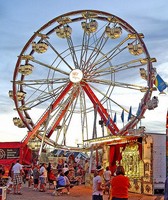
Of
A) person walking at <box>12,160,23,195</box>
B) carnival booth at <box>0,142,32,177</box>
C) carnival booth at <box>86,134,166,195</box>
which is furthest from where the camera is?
carnival booth at <box>0,142,32,177</box>

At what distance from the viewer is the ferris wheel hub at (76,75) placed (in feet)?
97.0

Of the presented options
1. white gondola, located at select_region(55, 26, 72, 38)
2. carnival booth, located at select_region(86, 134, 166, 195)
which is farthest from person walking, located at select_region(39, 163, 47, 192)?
white gondola, located at select_region(55, 26, 72, 38)

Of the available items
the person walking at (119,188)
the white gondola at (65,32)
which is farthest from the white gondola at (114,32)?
the person walking at (119,188)

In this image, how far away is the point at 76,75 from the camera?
29.6 m

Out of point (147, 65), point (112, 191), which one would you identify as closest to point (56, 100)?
point (147, 65)

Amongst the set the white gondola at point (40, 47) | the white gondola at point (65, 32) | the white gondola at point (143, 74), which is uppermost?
the white gondola at point (65, 32)

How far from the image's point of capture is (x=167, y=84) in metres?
17.7

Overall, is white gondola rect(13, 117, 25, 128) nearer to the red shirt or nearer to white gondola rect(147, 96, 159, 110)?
white gondola rect(147, 96, 159, 110)

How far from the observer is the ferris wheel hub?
29.6 metres

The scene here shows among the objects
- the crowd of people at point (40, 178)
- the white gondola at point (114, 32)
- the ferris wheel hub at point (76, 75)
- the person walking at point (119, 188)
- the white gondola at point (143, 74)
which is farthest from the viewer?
the ferris wheel hub at point (76, 75)

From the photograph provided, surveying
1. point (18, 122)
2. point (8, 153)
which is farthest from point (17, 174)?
point (8, 153)

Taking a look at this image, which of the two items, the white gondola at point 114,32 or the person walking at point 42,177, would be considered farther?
the white gondola at point 114,32

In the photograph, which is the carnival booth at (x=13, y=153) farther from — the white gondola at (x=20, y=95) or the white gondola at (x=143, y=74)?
the white gondola at (x=143, y=74)

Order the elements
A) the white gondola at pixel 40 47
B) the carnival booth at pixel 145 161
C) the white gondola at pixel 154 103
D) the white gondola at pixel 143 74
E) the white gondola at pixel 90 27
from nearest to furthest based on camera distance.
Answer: the carnival booth at pixel 145 161
the white gondola at pixel 154 103
the white gondola at pixel 143 74
the white gondola at pixel 90 27
the white gondola at pixel 40 47
